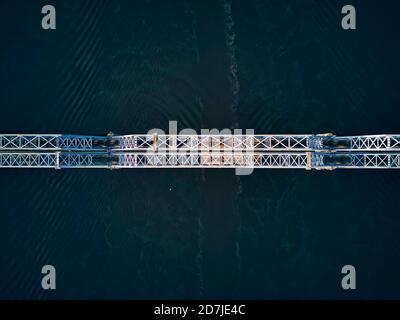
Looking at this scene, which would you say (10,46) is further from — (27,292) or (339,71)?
(339,71)

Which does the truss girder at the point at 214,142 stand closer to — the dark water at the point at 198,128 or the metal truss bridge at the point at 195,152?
the metal truss bridge at the point at 195,152

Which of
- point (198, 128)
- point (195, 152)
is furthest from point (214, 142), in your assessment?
point (198, 128)

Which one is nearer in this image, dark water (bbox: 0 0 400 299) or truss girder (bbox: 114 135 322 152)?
truss girder (bbox: 114 135 322 152)

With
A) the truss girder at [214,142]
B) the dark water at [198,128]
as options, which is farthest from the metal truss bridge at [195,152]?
the dark water at [198,128]

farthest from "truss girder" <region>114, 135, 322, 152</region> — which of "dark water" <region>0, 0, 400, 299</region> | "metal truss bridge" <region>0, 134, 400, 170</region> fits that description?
"dark water" <region>0, 0, 400, 299</region>

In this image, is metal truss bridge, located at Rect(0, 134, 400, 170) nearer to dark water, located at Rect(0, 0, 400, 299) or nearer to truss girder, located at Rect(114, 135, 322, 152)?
truss girder, located at Rect(114, 135, 322, 152)

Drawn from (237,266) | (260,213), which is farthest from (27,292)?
(260,213)
